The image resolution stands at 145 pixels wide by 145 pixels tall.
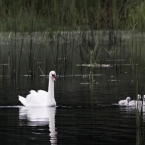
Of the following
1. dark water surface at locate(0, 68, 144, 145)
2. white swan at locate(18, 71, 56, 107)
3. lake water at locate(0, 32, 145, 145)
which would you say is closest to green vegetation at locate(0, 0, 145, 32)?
lake water at locate(0, 32, 145, 145)

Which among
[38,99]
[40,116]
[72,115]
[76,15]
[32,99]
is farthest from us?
[76,15]

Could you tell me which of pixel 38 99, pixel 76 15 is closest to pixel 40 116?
pixel 38 99

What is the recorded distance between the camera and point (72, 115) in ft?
40.5

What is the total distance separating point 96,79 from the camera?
18141 millimetres

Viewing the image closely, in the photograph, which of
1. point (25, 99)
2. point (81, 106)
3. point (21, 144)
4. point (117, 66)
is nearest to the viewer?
point (21, 144)

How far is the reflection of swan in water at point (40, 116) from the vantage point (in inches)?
424

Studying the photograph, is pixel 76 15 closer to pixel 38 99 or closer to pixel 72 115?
pixel 38 99

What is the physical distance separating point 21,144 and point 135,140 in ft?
4.81

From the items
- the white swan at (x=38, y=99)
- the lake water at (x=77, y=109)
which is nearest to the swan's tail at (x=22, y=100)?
the white swan at (x=38, y=99)

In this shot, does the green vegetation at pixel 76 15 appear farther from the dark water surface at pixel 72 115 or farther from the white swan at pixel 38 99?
the white swan at pixel 38 99

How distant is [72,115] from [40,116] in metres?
0.59

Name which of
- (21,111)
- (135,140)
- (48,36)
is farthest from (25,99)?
(48,36)

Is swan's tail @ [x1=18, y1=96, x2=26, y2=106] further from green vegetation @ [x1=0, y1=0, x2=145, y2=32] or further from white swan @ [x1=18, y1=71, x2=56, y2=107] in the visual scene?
green vegetation @ [x1=0, y1=0, x2=145, y2=32]

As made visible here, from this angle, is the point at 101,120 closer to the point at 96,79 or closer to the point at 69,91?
the point at 69,91
